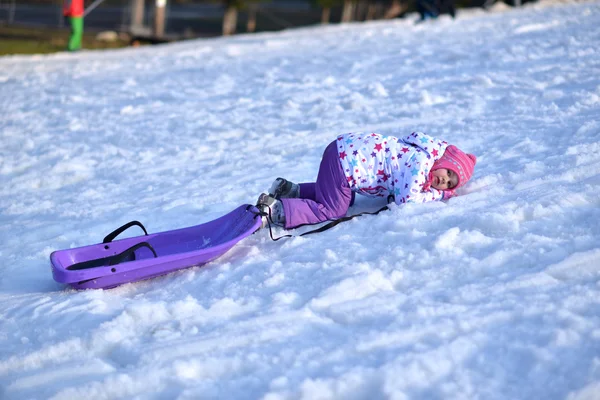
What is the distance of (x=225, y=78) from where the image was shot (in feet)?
27.9

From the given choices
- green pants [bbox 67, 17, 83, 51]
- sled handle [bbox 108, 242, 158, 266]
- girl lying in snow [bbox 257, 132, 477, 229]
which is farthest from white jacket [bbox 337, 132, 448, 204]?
green pants [bbox 67, 17, 83, 51]

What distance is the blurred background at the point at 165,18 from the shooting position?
47.8ft

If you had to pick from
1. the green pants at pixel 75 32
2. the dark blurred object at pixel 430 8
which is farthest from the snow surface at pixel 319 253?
the dark blurred object at pixel 430 8

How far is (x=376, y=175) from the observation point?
3771 millimetres

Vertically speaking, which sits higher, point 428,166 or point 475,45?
point 475,45

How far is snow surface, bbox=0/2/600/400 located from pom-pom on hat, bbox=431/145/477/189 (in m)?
A: 0.13

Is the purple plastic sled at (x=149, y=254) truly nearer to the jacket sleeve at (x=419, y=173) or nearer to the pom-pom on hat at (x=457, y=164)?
the jacket sleeve at (x=419, y=173)

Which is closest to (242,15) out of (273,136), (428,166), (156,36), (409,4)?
(409,4)

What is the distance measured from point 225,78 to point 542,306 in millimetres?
6439

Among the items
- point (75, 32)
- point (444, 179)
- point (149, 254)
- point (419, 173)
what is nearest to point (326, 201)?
point (419, 173)

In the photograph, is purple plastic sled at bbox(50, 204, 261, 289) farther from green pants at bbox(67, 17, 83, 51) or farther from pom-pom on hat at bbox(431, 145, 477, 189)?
green pants at bbox(67, 17, 83, 51)

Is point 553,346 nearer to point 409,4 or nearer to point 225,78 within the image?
point 225,78

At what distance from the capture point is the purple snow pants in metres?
3.78

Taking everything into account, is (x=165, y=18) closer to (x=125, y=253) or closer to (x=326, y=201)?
(x=326, y=201)
